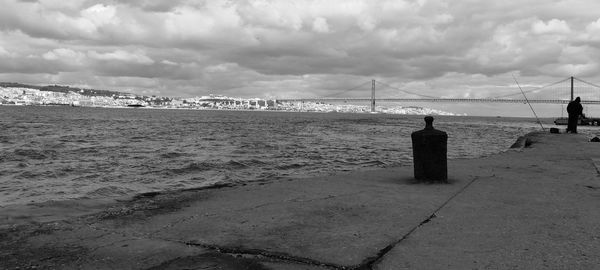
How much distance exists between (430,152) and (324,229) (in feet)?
11.0

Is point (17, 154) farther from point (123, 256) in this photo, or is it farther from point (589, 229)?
point (589, 229)

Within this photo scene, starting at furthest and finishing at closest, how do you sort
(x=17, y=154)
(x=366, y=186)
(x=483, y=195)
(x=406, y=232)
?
1. (x=17, y=154)
2. (x=366, y=186)
3. (x=483, y=195)
4. (x=406, y=232)

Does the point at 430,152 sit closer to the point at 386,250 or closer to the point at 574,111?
the point at 386,250

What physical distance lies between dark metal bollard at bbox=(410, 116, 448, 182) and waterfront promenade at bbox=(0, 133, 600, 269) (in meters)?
0.32

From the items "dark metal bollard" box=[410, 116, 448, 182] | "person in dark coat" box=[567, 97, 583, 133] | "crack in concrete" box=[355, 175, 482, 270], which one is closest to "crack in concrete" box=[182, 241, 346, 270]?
"crack in concrete" box=[355, 175, 482, 270]

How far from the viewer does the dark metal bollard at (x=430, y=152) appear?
279 inches

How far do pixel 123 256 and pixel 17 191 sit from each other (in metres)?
8.44

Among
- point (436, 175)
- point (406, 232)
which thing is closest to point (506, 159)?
point (436, 175)

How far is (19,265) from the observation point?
351 cm

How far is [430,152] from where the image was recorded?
23.6ft

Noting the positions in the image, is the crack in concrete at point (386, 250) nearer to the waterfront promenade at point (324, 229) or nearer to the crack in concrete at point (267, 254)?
the waterfront promenade at point (324, 229)

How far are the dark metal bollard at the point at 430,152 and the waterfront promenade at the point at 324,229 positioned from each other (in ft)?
1.06

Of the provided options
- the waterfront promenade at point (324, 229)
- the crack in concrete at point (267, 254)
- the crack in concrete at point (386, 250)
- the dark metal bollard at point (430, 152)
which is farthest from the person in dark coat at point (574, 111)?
the crack in concrete at point (267, 254)

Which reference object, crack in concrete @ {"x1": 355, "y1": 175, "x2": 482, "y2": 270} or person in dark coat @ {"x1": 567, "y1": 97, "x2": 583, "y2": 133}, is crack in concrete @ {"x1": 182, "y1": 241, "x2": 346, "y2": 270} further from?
person in dark coat @ {"x1": 567, "y1": 97, "x2": 583, "y2": 133}
